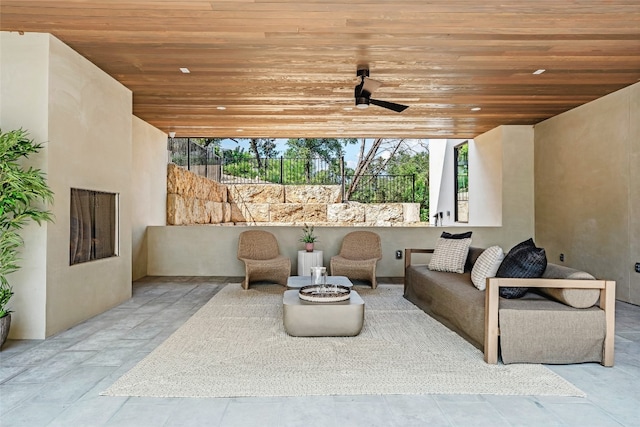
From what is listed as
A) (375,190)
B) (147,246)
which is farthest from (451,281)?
(375,190)

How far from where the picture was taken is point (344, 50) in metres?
4.15

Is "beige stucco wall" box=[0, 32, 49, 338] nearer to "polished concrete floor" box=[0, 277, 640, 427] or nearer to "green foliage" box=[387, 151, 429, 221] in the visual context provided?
"polished concrete floor" box=[0, 277, 640, 427]

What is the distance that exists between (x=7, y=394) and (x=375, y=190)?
10.5 m

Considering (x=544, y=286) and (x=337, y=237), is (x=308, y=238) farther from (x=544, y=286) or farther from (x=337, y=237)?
(x=544, y=286)

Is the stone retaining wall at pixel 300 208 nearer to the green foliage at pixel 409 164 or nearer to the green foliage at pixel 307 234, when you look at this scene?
the green foliage at pixel 307 234

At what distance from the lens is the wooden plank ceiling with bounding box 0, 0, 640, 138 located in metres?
3.30

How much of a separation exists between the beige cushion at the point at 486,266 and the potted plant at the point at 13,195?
142 inches

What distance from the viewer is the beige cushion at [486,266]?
3.78 meters

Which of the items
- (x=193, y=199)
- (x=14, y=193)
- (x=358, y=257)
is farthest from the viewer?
(x=193, y=199)

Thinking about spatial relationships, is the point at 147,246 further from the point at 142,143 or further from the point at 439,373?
the point at 439,373

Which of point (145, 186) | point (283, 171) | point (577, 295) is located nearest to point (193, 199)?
point (145, 186)

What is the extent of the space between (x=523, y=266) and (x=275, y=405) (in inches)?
82.9

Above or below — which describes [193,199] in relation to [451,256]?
above

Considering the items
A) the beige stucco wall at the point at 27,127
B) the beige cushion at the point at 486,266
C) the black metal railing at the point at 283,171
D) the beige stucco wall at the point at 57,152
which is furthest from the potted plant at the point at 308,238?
the black metal railing at the point at 283,171
